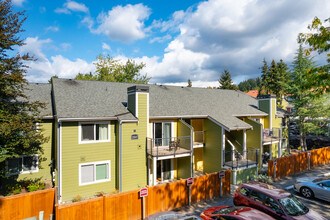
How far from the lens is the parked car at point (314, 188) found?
39.5ft

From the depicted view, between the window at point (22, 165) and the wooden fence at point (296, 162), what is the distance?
55.9 ft

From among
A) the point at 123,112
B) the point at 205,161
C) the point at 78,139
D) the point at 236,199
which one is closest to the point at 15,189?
the point at 78,139

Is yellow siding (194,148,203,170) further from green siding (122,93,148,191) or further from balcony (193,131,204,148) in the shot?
green siding (122,93,148,191)

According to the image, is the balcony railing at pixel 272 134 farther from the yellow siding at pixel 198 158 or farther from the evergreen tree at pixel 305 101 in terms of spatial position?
the yellow siding at pixel 198 158

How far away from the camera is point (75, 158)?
41.9 ft

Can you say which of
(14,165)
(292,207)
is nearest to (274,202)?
(292,207)

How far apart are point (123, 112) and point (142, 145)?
2.77m

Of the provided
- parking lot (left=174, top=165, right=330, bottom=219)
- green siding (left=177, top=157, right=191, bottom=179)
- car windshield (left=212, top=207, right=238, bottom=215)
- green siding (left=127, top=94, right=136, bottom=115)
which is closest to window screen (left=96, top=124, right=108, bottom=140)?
green siding (left=127, top=94, right=136, bottom=115)

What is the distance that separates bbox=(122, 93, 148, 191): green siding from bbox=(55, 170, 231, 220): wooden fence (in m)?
3.82

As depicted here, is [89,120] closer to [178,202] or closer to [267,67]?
[178,202]

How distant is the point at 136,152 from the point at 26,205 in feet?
22.0

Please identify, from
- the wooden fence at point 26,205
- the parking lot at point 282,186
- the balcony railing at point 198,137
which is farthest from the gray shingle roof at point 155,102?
the parking lot at point 282,186

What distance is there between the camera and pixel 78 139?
12.9 metres

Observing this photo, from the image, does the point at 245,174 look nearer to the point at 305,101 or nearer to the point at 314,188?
the point at 314,188
